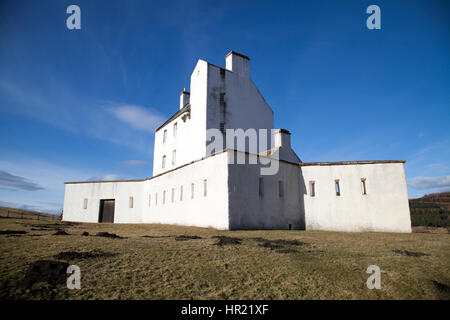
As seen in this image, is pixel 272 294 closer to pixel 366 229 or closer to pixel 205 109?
pixel 366 229

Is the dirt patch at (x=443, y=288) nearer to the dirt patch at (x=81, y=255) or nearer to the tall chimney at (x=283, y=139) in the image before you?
the dirt patch at (x=81, y=255)

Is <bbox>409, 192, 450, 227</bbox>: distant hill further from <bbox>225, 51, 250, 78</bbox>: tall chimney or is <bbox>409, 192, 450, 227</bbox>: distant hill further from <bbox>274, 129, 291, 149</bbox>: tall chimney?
<bbox>225, 51, 250, 78</bbox>: tall chimney

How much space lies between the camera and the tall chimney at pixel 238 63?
26.3m

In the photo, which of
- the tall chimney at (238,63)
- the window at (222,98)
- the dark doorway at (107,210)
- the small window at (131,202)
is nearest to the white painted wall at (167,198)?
the small window at (131,202)

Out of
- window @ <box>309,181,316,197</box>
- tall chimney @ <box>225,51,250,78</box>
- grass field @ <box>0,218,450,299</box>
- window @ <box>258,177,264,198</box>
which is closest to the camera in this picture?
grass field @ <box>0,218,450,299</box>

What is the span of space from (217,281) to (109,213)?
28.2 metres

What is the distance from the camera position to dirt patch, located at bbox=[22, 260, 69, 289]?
446 centimetres

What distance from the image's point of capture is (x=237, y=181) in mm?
15938

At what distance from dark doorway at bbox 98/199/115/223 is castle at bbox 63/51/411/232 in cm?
12

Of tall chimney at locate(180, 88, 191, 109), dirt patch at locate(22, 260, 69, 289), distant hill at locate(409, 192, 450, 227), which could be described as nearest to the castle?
tall chimney at locate(180, 88, 191, 109)

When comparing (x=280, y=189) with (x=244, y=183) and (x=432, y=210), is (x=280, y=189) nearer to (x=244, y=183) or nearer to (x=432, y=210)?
(x=244, y=183)

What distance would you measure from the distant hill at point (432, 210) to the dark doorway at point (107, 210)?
34029 millimetres

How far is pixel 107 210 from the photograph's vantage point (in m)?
29.8
